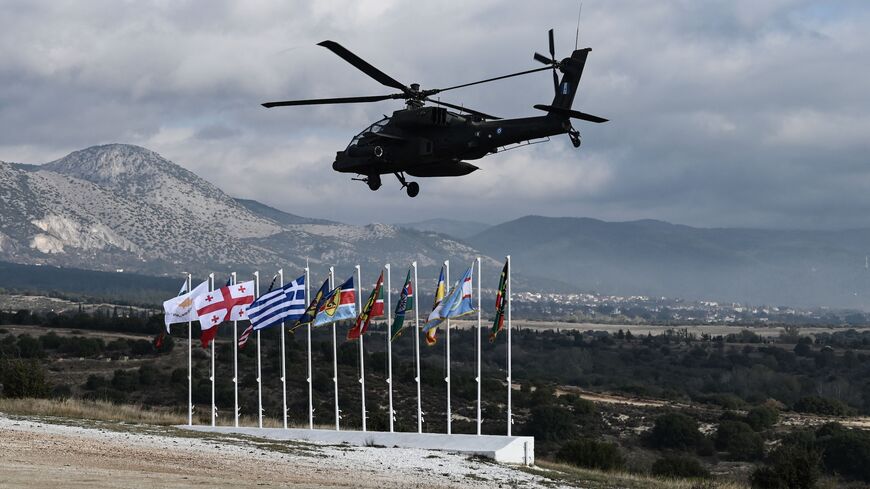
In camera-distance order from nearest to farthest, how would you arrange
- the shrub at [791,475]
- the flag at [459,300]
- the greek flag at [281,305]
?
the shrub at [791,475] → the flag at [459,300] → the greek flag at [281,305]

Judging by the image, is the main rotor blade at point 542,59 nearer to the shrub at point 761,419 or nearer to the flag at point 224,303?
the flag at point 224,303

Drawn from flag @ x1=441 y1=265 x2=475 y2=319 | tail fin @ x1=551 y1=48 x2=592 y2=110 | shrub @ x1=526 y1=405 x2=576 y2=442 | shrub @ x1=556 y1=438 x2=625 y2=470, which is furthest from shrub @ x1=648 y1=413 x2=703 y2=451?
tail fin @ x1=551 y1=48 x2=592 y2=110

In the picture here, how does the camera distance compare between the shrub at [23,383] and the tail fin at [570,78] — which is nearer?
the tail fin at [570,78]

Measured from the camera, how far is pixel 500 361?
158375 millimetres

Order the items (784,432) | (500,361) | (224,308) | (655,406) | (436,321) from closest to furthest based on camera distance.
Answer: (436,321), (224,308), (784,432), (655,406), (500,361)

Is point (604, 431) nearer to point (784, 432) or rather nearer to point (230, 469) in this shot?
point (784, 432)

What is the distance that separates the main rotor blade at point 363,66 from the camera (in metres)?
36.8

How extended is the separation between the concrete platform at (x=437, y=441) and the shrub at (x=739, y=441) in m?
33.5

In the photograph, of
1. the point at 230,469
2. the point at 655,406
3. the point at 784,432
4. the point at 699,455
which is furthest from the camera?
the point at 655,406

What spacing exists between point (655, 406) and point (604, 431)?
14130mm

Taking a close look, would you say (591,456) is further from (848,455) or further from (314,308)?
(848,455)

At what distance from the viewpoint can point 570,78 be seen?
4062 centimetres

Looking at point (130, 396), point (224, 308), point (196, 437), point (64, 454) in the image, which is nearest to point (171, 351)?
point (130, 396)

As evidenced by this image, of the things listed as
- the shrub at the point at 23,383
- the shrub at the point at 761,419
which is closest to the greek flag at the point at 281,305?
the shrub at the point at 23,383
